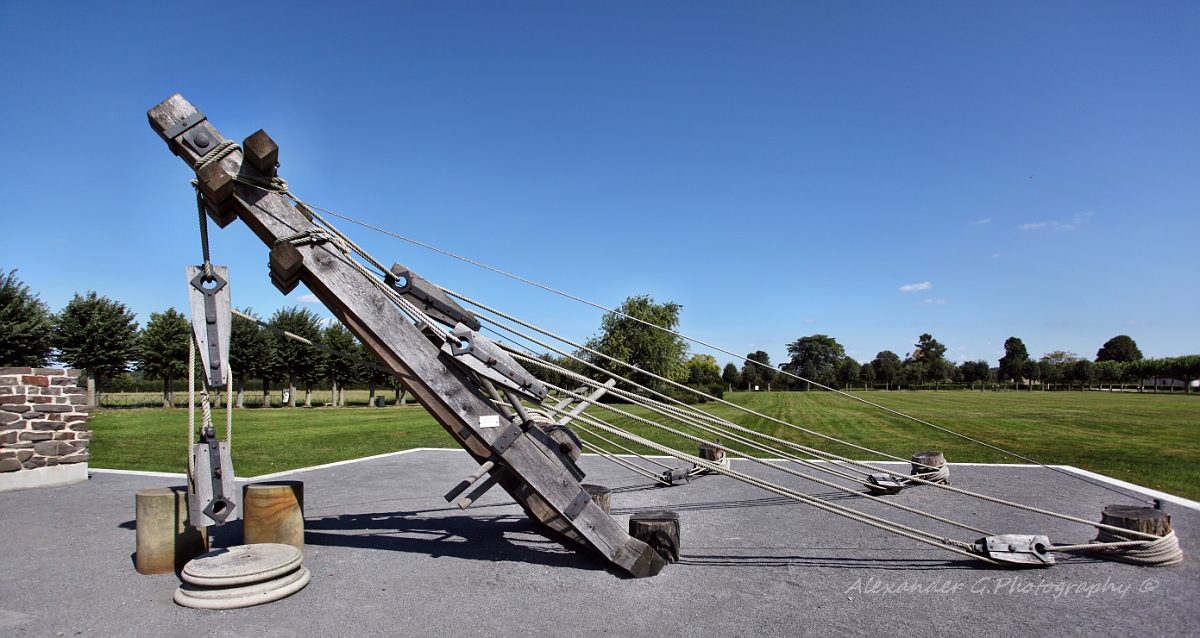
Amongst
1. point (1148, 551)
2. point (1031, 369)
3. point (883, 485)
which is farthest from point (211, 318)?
point (1031, 369)

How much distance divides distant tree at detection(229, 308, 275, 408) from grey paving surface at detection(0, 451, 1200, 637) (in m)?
32.4

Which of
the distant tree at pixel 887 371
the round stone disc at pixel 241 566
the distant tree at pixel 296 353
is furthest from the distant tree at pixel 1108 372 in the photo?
the round stone disc at pixel 241 566

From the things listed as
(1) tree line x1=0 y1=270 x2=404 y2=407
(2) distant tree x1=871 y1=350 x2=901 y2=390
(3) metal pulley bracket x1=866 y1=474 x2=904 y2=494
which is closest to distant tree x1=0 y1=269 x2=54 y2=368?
(1) tree line x1=0 y1=270 x2=404 y2=407

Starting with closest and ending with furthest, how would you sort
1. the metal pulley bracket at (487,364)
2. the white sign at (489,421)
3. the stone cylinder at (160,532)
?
1. the metal pulley bracket at (487,364)
2. the white sign at (489,421)
3. the stone cylinder at (160,532)

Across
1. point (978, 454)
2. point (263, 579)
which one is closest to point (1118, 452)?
point (978, 454)

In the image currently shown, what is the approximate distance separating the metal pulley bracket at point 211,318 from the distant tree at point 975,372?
99.8 metres

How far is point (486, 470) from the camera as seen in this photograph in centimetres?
478

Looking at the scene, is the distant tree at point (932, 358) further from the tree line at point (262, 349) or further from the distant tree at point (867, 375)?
the tree line at point (262, 349)

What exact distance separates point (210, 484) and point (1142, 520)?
23.4ft

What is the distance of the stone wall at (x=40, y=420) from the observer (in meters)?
8.45

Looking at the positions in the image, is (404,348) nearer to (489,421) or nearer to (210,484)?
(489,421)

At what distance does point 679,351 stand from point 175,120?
1652 inches

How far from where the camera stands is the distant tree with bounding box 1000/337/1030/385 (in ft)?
283

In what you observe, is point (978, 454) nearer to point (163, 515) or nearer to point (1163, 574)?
point (1163, 574)
